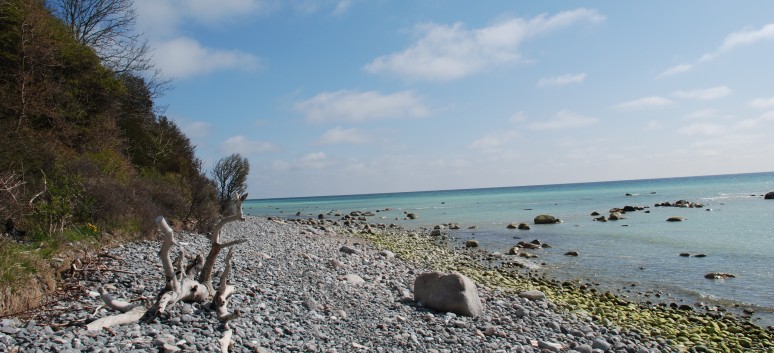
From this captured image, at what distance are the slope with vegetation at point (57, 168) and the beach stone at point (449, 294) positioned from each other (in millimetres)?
5908

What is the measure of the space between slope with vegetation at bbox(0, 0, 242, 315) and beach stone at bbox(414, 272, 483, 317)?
5.91 m

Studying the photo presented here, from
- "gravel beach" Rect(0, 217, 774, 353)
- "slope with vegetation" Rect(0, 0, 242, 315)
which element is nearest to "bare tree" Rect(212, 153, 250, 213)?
"slope with vegetation" Rect(0, 0, 242, 315)

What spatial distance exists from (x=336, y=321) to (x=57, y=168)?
8.83 metres

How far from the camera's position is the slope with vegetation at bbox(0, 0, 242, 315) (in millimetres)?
8312

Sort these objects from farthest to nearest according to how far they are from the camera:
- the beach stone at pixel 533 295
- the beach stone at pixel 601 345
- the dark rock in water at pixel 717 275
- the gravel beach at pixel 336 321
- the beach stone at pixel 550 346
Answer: the dark rock in water at pixel 717 275, the beach stone at pixel 533 295, the beach stone at pixel 601 345, the beach stone at pixel 550 346, the gravel beach at pixel 336 321

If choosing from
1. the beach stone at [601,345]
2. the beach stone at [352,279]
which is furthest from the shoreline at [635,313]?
the beach stone at [352,279]

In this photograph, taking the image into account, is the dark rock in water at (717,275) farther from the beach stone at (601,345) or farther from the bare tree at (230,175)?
the bare tree at (230,175)

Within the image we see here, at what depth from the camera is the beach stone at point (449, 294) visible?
328 inches

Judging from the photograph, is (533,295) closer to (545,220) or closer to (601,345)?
(601,345)

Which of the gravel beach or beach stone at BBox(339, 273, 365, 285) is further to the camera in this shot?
beach stone at BBox(339, 273, 365, 285)

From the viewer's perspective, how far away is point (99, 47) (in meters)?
22.3

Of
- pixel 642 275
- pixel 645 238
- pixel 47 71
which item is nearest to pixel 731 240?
pixel 645 238

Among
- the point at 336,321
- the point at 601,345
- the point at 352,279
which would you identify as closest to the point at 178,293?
the point at 336,321

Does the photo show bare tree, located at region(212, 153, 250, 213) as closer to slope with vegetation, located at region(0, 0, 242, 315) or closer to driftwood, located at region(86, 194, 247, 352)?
slope with vegetation, located at region(0, 0, 242, 315)
